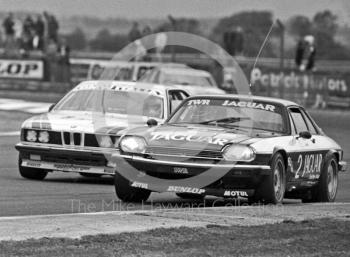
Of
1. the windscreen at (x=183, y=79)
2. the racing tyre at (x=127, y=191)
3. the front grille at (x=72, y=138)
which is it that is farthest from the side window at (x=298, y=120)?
the windscreen at (x=183, y=79)

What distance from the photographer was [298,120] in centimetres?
1245

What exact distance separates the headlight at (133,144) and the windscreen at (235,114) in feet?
3.32

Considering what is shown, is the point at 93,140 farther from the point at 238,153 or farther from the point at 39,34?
the point at 39,34

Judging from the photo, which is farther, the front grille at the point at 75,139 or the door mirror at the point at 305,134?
the front grille at the point at 75,139

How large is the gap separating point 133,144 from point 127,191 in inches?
20.0

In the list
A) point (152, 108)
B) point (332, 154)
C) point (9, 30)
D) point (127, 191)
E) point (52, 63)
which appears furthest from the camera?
point (9, 30)

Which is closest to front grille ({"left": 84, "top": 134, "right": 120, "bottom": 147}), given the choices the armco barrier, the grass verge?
the grass verge

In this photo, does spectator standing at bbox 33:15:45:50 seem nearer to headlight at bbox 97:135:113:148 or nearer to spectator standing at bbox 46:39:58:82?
spectator standing at bbox 46:39:58:82

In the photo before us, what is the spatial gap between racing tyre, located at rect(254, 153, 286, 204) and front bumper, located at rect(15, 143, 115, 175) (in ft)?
9.40

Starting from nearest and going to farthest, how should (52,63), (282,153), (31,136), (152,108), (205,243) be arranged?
1. (205,243)
2. (282,153)
3. (31,136)
4. (152,108)
5. (52,63)

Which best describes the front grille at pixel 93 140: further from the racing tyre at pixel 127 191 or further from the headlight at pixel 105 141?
the racing tyre at pixel 127 191

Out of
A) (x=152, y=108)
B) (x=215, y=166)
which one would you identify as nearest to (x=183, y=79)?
(x=152, y=108)

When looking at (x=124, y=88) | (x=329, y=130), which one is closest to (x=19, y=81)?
(x=329, y=130)

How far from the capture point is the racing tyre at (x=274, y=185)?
35.4ft
